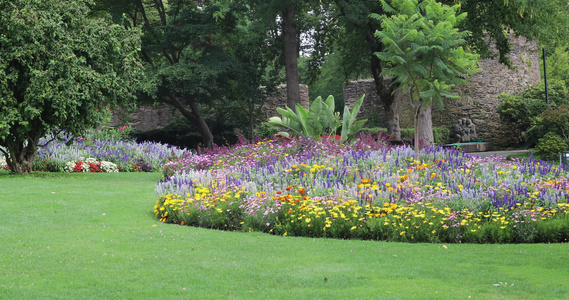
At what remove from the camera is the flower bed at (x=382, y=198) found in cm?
627

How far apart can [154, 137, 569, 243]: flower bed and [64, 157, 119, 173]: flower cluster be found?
760cm

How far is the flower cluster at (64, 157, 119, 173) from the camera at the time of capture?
15.8m

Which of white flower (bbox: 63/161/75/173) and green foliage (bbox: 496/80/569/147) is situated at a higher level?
green foliage (bbox: 496/80/569/147)

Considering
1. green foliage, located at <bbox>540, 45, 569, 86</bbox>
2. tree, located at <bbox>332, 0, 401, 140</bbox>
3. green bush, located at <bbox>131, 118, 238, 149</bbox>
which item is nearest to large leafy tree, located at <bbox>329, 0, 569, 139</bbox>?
tree, located at <bbox>332, 0, 401, 140</bbox>

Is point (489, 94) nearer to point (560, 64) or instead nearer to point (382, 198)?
point (560, 64)

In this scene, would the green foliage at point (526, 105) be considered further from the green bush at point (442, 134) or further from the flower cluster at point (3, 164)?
the flower cluster at point (3, 164)

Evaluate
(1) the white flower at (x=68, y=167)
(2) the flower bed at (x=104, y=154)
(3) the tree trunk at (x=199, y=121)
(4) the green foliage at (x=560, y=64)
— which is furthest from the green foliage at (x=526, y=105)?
(1) the white flower at (x=68, y=167)

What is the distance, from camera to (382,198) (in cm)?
692

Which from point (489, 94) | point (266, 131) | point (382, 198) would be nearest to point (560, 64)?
point (489, 94)

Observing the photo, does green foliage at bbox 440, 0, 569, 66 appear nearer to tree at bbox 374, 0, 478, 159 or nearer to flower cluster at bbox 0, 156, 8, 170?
tree at bbox 374, 0, 478, 159

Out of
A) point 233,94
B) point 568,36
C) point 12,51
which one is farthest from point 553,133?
point 12,51

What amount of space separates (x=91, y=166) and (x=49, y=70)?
411 cm

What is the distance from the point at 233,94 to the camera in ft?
78.5

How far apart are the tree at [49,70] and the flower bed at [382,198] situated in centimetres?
519
